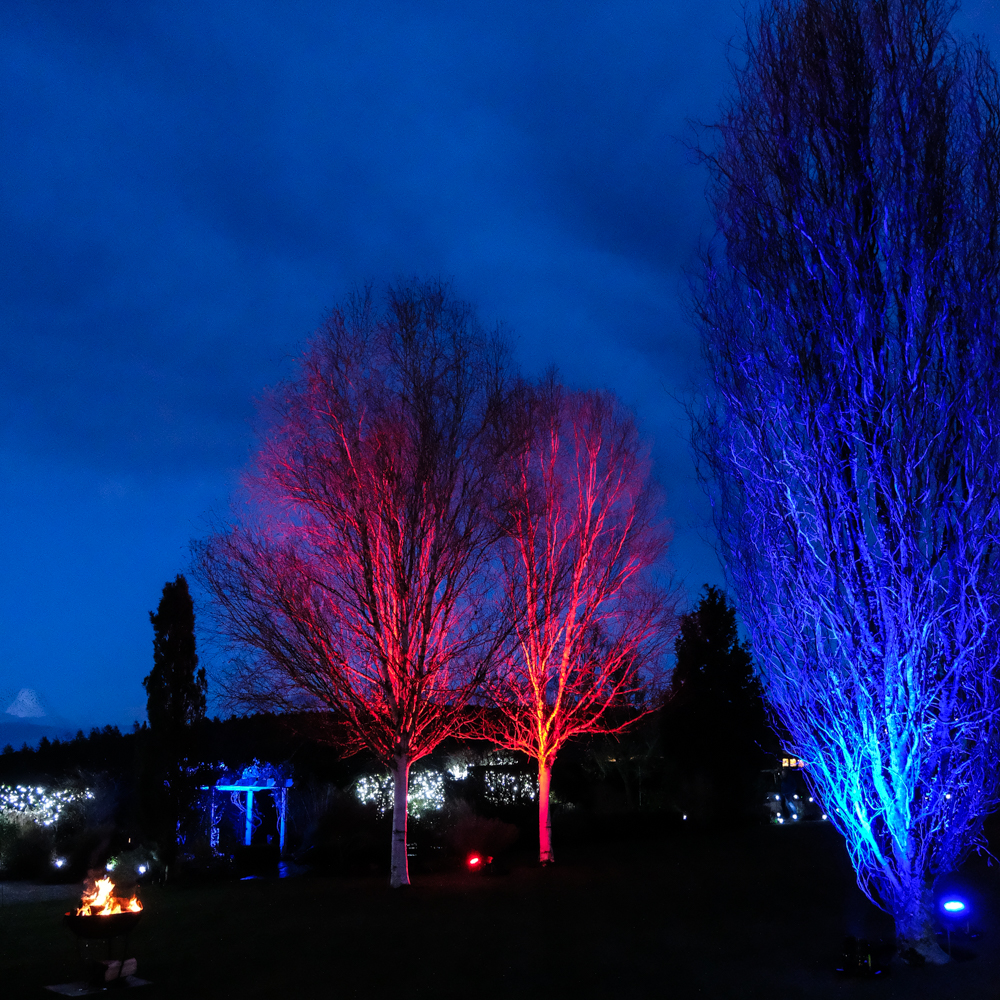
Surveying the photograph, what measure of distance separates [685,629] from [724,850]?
10485 mm

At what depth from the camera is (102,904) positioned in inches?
324

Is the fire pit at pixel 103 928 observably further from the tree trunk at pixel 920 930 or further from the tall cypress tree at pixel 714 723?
the tall cypress tree at pixel 714 723

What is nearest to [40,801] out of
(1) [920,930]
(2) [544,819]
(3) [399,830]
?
(3) [399,830]

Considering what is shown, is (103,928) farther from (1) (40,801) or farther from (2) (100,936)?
(1) (40,801)

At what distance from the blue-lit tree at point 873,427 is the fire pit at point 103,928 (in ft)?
21.2

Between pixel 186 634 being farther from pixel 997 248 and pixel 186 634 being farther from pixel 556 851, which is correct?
pixel 997 248

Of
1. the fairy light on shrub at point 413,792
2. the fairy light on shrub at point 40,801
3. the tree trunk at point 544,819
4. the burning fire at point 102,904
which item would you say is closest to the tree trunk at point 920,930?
the burning fire at point 102,904

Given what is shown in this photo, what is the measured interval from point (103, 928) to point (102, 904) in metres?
0.29

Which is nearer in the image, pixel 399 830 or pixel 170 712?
pixel 399 830

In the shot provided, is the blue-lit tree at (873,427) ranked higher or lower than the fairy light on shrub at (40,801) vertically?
higher

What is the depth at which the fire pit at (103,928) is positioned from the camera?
25.3 ft

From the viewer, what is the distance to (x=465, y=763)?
20453 mm

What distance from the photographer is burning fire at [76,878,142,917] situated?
8.14 meters

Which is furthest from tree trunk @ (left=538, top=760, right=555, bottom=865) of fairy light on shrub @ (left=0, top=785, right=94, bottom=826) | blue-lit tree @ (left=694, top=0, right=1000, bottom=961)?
fairy light on shrub @ (left=0, top=785, right=94, bottom=826)
